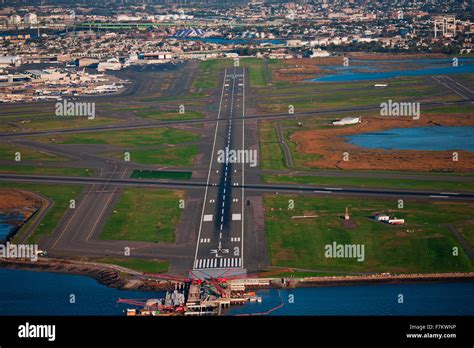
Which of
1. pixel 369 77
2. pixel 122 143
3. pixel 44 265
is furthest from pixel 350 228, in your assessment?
pixel 369 77

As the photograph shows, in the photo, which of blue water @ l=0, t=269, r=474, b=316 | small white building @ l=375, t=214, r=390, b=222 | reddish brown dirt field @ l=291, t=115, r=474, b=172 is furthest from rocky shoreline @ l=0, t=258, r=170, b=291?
reddish brown dirt field @ l=291, t=115, r=474, b=172

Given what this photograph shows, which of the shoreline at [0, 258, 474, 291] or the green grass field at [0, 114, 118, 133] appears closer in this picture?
the shoreline at [0, 258, 474, 291]

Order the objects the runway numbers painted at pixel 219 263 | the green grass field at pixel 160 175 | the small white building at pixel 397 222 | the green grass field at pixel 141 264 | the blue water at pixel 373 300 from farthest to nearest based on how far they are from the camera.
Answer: the green grass field at pixel 160 175 < the small white building at pixel 397 222 < the green grass field at pixel 141 264 < the runway numbers painted at pixel 219 263 < the blue water at pixel 373 300

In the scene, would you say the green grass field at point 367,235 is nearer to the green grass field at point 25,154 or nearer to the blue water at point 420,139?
the blue water at point 420,139

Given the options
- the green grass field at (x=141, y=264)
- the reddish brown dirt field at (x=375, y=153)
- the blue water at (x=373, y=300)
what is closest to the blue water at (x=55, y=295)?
the green grass field at (x=141, y=264)

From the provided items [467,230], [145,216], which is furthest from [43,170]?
[467,230]

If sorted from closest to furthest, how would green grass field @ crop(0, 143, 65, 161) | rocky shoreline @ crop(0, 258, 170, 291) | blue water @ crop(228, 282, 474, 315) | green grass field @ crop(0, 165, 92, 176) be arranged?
1. blue water @ crop(228, 282, 474, 315)
2. rocky shoreline @ crop(0, 258, 170, 291)
3. green grass field @ crop(0, 165, 92, 176)
4. green grass field @ crop(0, 143, 65, 161)

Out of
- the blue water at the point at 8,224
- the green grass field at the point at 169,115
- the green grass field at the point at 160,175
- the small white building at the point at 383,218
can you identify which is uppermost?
the small white building at the point at 383,218

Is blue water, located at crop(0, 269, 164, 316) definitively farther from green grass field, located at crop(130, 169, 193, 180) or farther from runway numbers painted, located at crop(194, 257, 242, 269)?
green grass field, located at crop(130, 169, 193, 180)
